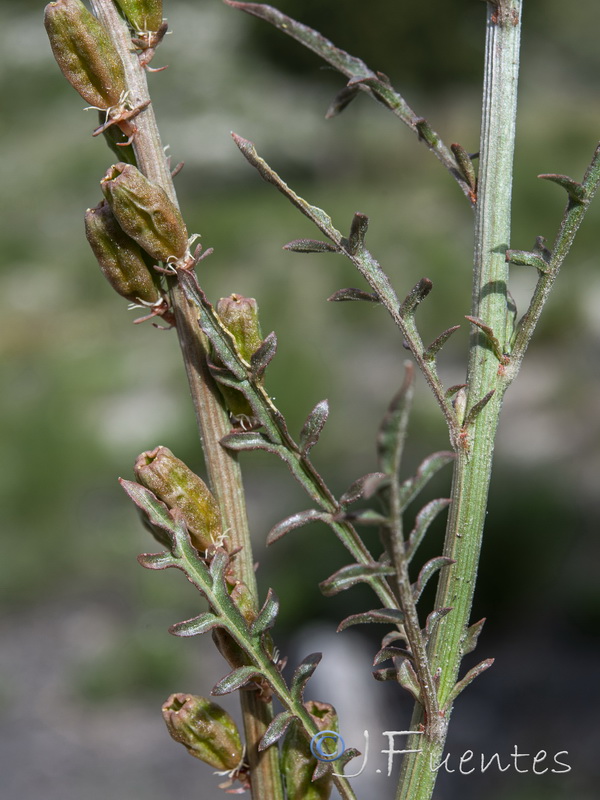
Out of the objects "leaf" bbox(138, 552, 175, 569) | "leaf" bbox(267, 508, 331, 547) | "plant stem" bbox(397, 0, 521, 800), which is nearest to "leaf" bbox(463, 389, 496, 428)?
"plant stem" bbox(397, 0, 521, 800)

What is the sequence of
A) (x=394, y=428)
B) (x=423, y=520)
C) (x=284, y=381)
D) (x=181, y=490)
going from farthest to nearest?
(x=284, y=381)
(x=181, y=490)
(x=423, y=520)
(x=394, y=428)

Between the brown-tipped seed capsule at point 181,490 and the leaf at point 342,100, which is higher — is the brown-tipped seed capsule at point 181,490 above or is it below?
below

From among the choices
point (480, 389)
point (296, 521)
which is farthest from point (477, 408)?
point (296, 521)

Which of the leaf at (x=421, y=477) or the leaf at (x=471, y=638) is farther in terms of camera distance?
the leaf at (x=471, y=638)

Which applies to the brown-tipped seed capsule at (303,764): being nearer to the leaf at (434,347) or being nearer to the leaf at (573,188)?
the leaf at (434,347)

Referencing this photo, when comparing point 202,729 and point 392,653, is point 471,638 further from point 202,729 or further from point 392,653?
point 202,729

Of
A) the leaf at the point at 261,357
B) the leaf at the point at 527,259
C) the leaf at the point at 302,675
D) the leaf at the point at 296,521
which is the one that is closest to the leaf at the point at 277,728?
the leaf at the point at 302,675
